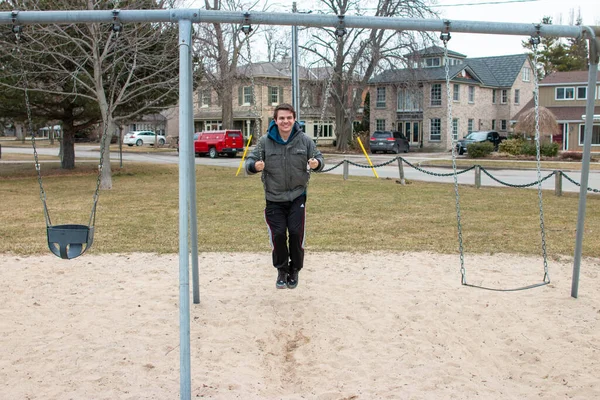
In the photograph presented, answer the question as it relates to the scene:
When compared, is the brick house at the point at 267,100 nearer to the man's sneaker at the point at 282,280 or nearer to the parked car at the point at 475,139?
the parked car at the point at 475,139

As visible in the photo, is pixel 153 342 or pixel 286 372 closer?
pixel 286 372

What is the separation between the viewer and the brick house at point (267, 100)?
1692 inches

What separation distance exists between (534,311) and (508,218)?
6297 mm

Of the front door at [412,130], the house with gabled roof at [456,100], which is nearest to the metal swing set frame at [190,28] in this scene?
the house with gabled roof at [456,100]

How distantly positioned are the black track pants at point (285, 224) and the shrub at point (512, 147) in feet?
102

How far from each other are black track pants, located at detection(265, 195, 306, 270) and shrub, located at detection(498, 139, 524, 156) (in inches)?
1219

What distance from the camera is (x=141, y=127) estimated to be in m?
69.2

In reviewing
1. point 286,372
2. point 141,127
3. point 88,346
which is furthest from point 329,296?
point 141,127

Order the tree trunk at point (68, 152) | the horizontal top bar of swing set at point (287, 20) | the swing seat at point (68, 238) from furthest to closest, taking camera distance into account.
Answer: the tree trunk at point (68, 152) → the swing seat at point (68, 238) → the horizontal top bar of swing set at point (287, 20)

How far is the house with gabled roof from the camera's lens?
4628 centimetres

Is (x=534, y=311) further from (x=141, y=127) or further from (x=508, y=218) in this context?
(x=141, y=127)

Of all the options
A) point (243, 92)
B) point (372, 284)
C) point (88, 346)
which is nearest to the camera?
point (88, 346)

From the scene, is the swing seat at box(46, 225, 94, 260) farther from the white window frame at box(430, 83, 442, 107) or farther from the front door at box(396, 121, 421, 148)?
the front door at box(396, 121, 421, 148)

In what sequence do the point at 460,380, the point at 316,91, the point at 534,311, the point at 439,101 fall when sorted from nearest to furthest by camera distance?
the point at 460,380, the point at 534,311, the point at 316,91, the point at 439,101
